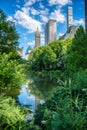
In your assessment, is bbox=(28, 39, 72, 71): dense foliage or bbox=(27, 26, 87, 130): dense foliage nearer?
bbox=(27, 26, 87, 130): dense foliage

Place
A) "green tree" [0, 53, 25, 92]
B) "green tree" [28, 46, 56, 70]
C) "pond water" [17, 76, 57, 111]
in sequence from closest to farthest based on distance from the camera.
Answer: "green tree" [0, 53, 25, 92], "pond water" [17, 76, 57, 111], "green tree" [28, 46, 56, 70]

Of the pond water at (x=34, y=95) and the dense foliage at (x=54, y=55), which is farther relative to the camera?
the dense foliage at (x=54, y=55)

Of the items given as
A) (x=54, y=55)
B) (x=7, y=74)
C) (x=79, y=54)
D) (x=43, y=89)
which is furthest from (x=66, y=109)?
(x=54, y=55)

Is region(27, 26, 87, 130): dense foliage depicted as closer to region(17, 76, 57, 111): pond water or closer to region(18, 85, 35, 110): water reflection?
region(17, 76, 57, 111): pond water

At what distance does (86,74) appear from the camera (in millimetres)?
12680

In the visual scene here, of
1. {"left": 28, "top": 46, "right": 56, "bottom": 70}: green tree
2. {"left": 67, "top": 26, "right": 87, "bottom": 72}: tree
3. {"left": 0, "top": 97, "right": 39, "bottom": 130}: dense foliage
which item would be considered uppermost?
{"left": 28, "top": 46, "right": 56, "bottom": 70}: green tree

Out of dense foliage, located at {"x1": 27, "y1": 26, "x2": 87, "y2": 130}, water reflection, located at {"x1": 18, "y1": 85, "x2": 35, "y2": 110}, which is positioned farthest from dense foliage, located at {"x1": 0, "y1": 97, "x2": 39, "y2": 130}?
water reflection, located at {"x1": 18, "y1": 85, "x2": 35, "y2": 110}

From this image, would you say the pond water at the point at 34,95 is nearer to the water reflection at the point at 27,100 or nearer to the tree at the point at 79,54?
the water reflection at the point at 27,100

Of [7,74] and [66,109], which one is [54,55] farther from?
[66,109]

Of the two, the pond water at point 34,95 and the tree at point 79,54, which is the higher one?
the tree at point 79,54

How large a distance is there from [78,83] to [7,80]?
3305 millimetres

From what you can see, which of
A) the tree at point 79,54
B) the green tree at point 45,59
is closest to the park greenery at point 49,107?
the tree at point 79,54

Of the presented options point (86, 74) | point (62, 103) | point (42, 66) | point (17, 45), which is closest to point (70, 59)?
point (17, 45)

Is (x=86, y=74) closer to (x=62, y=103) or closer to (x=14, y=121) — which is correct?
(x=62, y=103)
